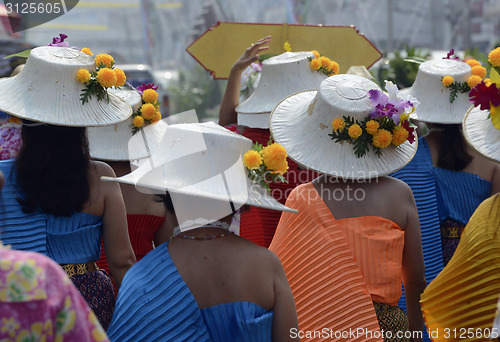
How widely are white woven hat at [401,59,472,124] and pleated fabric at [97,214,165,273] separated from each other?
181 centimetres

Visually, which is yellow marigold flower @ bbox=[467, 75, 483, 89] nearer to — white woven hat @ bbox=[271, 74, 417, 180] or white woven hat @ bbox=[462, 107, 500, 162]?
white woven hat @ bbox=[271, 74, 417, 180]

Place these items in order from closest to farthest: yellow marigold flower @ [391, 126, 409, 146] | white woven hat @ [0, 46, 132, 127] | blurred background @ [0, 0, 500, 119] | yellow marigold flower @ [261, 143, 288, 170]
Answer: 1. yellow marigold flower @ [261, 143, 288, 170]
2. white woven hat @ [0, 46, 132, 127]
3. yellow marigold flower @ [391, 126, 409, 146]
4. blurred background @ [0, 0, 500, 119]

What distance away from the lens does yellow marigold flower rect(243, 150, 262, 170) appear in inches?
83.9

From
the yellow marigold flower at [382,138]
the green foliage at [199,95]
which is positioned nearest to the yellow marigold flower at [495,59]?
the yellow marigold flower at [382,138]

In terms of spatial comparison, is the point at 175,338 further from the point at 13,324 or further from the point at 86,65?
the point at 86,65

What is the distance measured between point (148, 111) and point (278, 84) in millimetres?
999

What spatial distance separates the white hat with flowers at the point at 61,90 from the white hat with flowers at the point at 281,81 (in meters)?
1.38

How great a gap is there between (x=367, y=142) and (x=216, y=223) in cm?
100

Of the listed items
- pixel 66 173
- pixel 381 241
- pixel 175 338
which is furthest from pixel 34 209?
pixel 381 241

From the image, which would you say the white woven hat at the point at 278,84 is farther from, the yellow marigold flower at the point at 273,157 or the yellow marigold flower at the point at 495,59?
the yellow marigold flower at the point at 273,157

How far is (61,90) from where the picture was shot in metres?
2.76

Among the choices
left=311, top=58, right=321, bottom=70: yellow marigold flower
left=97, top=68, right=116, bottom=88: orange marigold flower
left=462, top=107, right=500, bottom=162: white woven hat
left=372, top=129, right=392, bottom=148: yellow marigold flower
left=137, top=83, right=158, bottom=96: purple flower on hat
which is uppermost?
left=97, top=68, right=116, bottom=88: orange marigold flower

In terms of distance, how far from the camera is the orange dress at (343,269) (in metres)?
2.51

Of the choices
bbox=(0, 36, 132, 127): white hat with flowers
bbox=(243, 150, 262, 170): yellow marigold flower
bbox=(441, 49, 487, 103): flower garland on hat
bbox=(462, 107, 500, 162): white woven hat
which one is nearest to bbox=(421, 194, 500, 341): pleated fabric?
bbox=(462, 107, 500, 162): white woven hat
